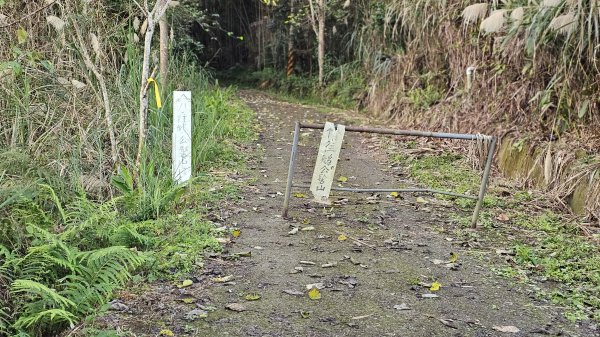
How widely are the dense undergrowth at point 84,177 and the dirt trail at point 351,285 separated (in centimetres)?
35

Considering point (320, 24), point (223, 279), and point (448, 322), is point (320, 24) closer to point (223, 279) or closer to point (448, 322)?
point (223, 279)

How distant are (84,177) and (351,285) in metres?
3.23

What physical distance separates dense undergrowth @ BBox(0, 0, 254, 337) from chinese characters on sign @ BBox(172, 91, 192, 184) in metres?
0.13

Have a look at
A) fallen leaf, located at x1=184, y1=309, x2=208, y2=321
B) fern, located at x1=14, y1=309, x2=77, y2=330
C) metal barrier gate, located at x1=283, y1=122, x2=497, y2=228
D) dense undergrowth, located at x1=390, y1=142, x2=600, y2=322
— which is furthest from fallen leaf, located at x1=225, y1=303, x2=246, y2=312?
dense undergrowth, located at x1=390, y1=142, x2=600, y2=322

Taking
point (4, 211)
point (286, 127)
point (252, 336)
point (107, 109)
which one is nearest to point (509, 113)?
point (286, 127)

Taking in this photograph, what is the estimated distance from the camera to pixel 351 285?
4137 mm

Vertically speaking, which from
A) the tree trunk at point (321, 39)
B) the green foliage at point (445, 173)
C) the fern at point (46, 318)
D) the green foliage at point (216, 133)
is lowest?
the fern at point (46, 318)

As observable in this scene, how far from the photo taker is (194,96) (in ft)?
29.1

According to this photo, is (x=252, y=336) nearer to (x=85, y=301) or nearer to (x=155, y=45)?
(x=85, y=301)

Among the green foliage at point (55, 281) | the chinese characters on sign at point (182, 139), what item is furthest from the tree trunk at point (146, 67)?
the green foliage at point (55, 281)

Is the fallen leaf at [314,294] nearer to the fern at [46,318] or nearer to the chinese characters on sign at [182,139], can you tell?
the fern at [46,318]

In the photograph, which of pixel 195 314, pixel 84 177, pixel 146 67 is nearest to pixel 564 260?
pixel 195 314

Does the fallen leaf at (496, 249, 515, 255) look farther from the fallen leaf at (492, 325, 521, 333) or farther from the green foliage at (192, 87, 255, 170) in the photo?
the green foliage at (192, 87, 255, 170)

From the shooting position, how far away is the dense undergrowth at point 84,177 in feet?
12.6
